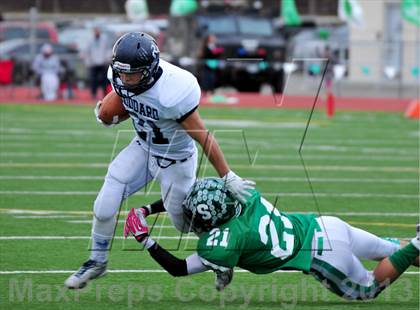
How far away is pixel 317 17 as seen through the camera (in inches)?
1988

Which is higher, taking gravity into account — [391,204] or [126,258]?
[126,258]

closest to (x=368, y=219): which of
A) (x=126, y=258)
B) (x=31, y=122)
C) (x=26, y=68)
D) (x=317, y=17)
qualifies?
(x=126, y=258)

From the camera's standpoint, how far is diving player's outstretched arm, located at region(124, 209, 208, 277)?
6562 millimetres

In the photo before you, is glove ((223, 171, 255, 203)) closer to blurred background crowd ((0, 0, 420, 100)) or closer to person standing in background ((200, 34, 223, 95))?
blurred background crowd ((0, 0, 420, 100))

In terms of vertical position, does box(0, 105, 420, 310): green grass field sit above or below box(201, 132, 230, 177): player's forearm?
below

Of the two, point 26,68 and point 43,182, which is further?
point 26,68

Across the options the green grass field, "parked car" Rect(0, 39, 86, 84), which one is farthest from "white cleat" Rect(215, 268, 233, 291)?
"parked car" Rect(0, 39, 86, 84)

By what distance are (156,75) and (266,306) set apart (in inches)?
57.9

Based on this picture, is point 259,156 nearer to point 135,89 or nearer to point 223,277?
point 135,89

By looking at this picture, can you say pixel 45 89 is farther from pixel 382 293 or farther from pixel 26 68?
pixel 382 293

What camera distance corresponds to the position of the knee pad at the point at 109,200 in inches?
269

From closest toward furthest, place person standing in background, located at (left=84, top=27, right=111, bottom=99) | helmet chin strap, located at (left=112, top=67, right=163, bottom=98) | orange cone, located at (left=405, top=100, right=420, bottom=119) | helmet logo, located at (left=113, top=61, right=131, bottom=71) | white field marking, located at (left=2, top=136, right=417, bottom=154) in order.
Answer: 1. helmet logo, located at (left=113, top=61, right=131, bottom=71)
2. helmet chin strap, located at (left=112, top=67, right=163, bottom=98)
3. white field marking, located at (left=2, top=136, right=417, bottom=154)
4. orange cone, located at (left=405, top=100, right=420, bottom=119)
5. person standing in background, located at (left=84, top=27, right=111, bottom=99)

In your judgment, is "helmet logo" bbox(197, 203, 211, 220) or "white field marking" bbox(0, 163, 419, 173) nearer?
"helmet logo" bbox(197, 203, 211, 220)

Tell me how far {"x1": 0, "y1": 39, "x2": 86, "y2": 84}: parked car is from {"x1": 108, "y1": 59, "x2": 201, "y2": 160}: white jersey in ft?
80.7
